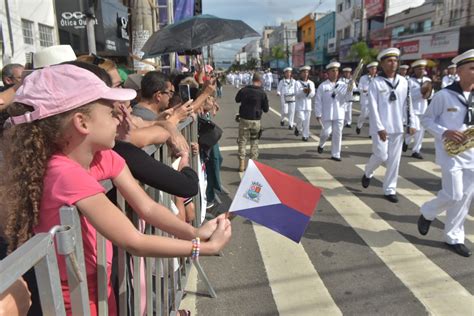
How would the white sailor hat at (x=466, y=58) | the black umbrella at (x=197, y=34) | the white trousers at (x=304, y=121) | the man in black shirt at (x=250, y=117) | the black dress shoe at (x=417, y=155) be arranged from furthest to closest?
the white trousers at (x=304, y=121), the black dress shoe at (x=417, y=155), the man in black shirt at (x=250, y=117), the black umbrella at (x=197, y=34), the white sailor hat at (x=466, y=58)

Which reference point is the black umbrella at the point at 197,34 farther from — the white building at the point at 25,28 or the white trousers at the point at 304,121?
the white building at the point at 25,28

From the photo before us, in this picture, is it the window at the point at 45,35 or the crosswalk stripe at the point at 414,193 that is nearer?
the crosswalk stripe at the point at 414,193

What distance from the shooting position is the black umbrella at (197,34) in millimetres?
5059

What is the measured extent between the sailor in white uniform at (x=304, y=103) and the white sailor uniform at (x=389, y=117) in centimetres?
518

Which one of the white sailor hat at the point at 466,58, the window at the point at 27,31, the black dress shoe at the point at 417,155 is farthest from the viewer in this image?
the window at the point at 27,31

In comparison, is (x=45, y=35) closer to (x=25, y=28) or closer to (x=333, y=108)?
(x=25, y=28)

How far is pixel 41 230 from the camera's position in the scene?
146cm

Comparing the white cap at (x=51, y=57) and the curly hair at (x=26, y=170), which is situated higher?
the white cap at (x=51, y=57)

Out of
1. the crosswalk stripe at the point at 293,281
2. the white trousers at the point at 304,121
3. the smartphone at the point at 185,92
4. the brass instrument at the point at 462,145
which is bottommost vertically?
the crosswalk stripe at the point at 293,281

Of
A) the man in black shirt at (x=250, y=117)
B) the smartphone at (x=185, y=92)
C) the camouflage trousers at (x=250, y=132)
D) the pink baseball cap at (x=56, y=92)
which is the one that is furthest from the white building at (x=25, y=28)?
the pink baseball cap at (x=56, y=92)

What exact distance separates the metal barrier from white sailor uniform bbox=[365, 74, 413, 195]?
13.0 ft

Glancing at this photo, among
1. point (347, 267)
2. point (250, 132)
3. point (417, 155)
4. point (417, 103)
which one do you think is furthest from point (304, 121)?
point (347, 267)

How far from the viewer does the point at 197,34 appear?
16.8 ft

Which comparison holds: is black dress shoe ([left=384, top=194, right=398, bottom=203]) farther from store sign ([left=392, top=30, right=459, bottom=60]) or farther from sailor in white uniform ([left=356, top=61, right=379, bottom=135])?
store sign ([left=392, top=30, right=459, bottom=60])
